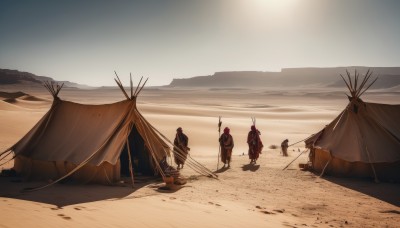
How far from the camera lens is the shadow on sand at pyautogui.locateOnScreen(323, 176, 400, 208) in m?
9.12

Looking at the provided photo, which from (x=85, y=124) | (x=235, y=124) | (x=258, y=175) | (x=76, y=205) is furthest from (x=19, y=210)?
(x=235, y=124)

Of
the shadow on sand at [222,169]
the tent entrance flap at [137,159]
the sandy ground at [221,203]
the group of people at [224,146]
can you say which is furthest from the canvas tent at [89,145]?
the shadow on sand at [222,169]

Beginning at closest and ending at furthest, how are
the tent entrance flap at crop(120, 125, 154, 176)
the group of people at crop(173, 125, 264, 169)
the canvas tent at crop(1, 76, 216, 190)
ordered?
1. the canvas tent at crop(1, 76, 216, 190)
2. the tent entrance flap at crop(120, 125, 154, 176)
3. the group of people at crop(173, 125, 264, 169)

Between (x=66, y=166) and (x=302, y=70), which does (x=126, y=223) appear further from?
(x=302, y=70)

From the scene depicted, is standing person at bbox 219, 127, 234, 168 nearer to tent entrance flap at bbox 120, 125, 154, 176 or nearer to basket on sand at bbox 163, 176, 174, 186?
tent entrance flap at bbox 120, 125, 154, 176

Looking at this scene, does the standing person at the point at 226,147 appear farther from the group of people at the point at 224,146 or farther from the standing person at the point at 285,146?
the standing person at the point at 285,146

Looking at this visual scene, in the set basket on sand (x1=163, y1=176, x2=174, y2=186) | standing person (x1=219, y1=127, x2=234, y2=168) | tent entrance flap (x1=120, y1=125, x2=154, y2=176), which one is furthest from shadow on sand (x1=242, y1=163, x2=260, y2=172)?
basket on sand (x1=163, y1=176, x2=174, y2=186)

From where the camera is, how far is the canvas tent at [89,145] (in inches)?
385

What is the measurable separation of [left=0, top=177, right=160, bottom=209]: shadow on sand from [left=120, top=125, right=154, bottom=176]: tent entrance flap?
144cm

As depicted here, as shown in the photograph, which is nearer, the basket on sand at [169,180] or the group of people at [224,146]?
the basket on sand at [169,180]

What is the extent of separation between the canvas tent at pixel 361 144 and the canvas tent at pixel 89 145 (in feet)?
14.7

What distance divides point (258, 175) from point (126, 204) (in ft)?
19.4

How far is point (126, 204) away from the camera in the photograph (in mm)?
7449

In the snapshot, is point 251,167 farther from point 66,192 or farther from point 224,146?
point 66,192
